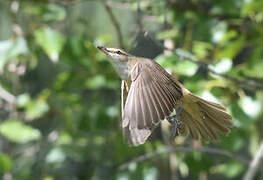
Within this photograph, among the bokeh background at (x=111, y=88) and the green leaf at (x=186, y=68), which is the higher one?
the green leaf at (x=186, y=68)

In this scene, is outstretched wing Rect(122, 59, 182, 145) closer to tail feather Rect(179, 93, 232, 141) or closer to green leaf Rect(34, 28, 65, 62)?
tail feather Rect(179, 93, 232, 141)

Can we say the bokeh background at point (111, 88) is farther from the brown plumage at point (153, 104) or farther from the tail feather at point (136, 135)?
the tail feather at point (136, 135)

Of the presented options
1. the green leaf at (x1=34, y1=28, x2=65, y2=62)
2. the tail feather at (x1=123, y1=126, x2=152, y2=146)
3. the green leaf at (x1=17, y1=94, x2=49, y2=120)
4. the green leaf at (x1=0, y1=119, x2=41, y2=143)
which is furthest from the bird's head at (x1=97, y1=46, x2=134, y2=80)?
the green leaf at (x1=17, y1=94, x2=49, y2=120)

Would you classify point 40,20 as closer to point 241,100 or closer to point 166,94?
point 241,100

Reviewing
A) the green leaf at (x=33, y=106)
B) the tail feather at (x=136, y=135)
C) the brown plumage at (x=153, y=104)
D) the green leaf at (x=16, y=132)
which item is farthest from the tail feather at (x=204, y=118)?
the green leaf at (x=33, y=106)

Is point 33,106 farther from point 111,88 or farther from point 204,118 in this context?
point 204,118

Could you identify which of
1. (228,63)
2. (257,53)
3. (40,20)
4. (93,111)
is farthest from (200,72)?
(40,20)
